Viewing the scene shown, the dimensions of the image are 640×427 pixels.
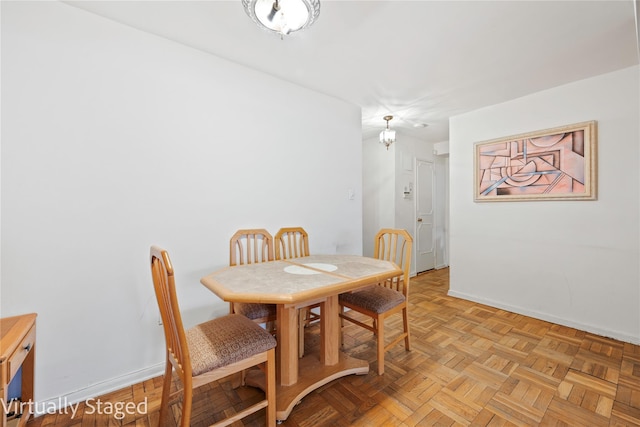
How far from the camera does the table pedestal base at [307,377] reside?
4.67 ft

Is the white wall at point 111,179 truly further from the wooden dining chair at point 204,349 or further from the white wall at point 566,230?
the white wall at point 566,230

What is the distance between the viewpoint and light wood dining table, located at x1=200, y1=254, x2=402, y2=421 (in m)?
1.25

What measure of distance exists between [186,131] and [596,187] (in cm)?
345

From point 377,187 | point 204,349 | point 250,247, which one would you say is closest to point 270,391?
point 204,349

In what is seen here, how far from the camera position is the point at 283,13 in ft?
4.21

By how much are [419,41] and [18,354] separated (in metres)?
2.83

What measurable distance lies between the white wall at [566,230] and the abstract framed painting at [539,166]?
73 mm

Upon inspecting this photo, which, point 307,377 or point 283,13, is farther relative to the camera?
point 307,377

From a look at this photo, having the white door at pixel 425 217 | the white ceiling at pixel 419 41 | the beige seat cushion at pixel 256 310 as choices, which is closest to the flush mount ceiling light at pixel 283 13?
the white ceiling at pixel 419 41

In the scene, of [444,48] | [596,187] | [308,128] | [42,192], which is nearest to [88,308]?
[42,192]

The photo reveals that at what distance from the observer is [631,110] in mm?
2158

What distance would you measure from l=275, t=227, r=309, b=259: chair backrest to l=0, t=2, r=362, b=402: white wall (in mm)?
182

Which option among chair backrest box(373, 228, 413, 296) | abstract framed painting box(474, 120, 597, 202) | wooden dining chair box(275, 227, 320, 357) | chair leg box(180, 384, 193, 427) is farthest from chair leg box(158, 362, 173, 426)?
abstract framed painting box(474, 120, 597, 202)

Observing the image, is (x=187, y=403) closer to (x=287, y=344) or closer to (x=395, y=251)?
(x=287, y=344)
